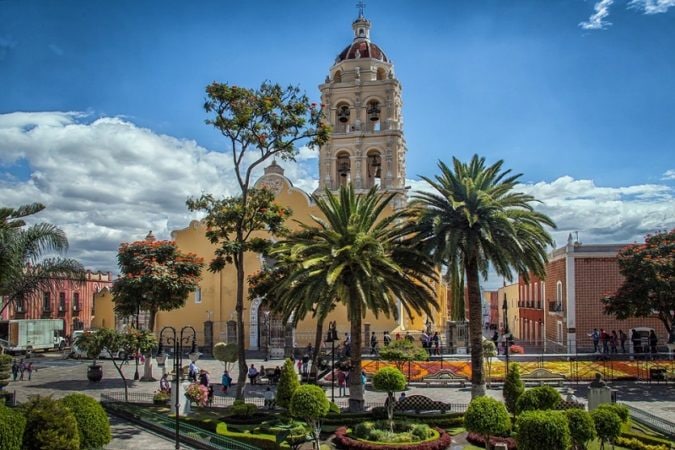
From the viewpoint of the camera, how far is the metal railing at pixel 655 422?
17906 millimetres

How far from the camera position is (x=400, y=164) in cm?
4178

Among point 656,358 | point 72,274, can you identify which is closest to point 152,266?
Result: point 72,274

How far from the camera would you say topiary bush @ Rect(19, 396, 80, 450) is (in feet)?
44.0

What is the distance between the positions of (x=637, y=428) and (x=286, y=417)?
1011 centimetres

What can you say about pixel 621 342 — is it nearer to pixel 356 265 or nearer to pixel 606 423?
pixel 356 265

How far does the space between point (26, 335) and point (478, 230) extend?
102ft

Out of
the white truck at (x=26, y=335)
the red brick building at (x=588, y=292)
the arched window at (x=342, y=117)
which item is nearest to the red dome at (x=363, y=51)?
the arched window at (x=342, y=117)

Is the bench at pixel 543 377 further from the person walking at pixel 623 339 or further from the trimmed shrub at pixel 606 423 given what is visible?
the trimmed shrub at pixel 606 423

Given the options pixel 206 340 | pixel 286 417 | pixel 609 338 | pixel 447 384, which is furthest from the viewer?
pixel 206 340

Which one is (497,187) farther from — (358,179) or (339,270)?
(358,179)

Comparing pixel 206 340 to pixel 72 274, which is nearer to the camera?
pixel 72 274

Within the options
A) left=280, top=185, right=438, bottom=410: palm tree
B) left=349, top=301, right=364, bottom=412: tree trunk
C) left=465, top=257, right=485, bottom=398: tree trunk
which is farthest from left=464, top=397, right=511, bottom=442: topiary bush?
left=349, top=301, right=364, bottom=412: tree trunk

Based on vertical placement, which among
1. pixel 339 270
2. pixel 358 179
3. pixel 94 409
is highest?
pixel 358 179

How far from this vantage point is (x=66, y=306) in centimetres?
5603
